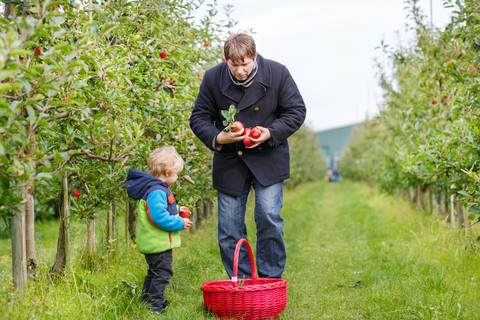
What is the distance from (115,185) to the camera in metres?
3.97

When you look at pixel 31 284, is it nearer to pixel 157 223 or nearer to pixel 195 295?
pixel 157 223

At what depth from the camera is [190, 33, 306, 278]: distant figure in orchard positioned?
3.82 meters

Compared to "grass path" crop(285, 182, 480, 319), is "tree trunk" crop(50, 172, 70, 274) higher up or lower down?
higher up

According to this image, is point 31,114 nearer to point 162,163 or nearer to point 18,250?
point 18,250

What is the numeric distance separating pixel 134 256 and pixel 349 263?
2.39 meters

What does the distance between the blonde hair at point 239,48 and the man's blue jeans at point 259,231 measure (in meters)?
0.92

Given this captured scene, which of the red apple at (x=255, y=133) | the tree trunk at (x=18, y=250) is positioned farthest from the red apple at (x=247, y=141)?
the tree trunk at (x=18, y=250)

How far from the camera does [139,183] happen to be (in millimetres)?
3586

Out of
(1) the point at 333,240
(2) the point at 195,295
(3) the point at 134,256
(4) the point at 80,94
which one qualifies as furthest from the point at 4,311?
(1) the point at 333,240

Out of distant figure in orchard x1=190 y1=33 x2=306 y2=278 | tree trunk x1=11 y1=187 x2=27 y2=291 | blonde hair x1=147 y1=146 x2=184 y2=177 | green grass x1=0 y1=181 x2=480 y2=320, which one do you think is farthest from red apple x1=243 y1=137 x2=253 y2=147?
tree trunk x1=11 y1=187 x2=27 y2=291

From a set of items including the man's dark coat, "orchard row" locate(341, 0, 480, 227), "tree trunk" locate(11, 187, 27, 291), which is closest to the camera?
"tree trunk" locate(11, 187, 27, 291)

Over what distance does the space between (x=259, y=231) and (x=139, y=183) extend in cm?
97

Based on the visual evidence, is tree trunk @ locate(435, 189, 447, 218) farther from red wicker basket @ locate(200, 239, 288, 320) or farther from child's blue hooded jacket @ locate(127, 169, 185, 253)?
child's blue hooded jacket @ locate(127, 169, 185, 253)

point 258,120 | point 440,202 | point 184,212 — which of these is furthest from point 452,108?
point 440,202
